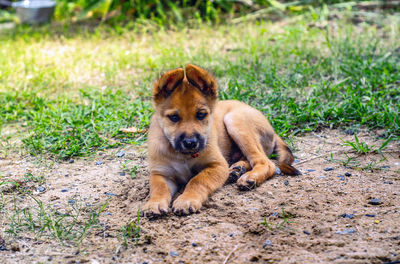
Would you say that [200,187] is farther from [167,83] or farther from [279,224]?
[167,83]

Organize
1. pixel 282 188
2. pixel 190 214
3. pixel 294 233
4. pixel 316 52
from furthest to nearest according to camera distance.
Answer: pixel 316 52, pixel 282 188, pixel 190 214, pixel 294 233

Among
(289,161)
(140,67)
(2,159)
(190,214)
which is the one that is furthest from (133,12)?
(190,214)

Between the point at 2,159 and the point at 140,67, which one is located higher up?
the point at 140,67

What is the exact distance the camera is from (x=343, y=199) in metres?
3.72

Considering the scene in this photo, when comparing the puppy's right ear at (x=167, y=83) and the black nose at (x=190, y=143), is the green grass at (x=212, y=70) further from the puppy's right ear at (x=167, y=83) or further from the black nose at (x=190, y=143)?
the black nose at (x=190, y=143)

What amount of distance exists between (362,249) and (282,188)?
1197 millimetres

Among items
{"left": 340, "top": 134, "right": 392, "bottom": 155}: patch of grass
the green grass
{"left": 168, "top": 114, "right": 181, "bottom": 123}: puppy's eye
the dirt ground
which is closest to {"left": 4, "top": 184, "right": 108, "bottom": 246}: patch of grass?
the dirt ground

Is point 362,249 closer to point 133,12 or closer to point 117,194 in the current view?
point 117,194

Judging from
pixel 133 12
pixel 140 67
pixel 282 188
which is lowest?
pixel 282 188

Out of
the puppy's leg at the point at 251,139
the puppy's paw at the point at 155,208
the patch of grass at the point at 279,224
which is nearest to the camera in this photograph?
the patch of grass at the point at 279,224

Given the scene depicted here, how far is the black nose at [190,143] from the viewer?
376cm

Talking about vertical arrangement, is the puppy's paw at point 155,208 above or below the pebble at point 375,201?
above

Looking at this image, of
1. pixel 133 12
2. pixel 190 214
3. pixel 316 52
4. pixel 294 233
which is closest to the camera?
pixel 294 233

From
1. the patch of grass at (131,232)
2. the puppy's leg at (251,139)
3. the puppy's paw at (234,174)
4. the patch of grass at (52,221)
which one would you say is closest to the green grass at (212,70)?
the puppy's leg at (251,139)
